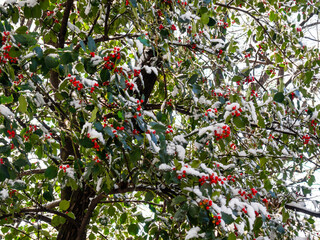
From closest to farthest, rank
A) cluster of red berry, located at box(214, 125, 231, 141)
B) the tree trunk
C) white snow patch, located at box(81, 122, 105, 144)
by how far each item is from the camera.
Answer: white snow patch, located at box(81, 122, 105, 144) → cluster of red berry, located at box(214, 125, 231, 141) → the tree trunk

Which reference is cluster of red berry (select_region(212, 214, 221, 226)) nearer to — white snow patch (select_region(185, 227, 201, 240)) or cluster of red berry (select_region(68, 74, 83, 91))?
white snow patch (select_region(185, 227, 201, 240))

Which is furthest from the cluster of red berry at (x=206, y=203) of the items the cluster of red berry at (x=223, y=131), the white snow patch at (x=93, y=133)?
the white snow patch at (x=93, y=133)

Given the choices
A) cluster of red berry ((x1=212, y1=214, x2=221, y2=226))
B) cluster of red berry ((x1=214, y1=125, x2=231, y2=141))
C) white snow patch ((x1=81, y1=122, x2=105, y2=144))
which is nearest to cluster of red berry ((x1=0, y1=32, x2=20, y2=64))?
white snow patch ((x1=81, y1=122, x2=105, y2=144))

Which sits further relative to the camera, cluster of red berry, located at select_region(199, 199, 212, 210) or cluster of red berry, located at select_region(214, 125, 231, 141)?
cluster of red berry, located at select_region(214, 125, 231, 141)

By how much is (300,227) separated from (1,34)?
117 inches

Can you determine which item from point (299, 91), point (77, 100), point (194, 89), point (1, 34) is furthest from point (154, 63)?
point (1, 34)

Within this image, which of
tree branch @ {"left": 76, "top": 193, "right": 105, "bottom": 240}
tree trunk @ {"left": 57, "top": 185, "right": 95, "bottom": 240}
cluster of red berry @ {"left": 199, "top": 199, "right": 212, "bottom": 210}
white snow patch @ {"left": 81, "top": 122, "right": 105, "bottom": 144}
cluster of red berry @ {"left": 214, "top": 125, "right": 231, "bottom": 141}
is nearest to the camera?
white snow patch @ {"left": 81, "top": 122, "right": 105, "bottom": 144}

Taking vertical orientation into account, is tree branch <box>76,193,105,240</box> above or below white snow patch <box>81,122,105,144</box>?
below

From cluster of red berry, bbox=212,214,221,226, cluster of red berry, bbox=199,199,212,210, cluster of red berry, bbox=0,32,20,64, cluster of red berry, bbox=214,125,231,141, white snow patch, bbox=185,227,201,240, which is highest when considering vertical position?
cluster of red berry, bbox=214,125,231,141

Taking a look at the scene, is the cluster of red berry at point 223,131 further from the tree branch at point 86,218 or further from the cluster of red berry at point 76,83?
the tree branch at point 86,218

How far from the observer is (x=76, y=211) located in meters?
3.03

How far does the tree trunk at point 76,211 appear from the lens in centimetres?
293

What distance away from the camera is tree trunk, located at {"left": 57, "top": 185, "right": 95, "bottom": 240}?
115 inches

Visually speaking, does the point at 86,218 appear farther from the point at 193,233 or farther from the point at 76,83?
the point at 76,83
